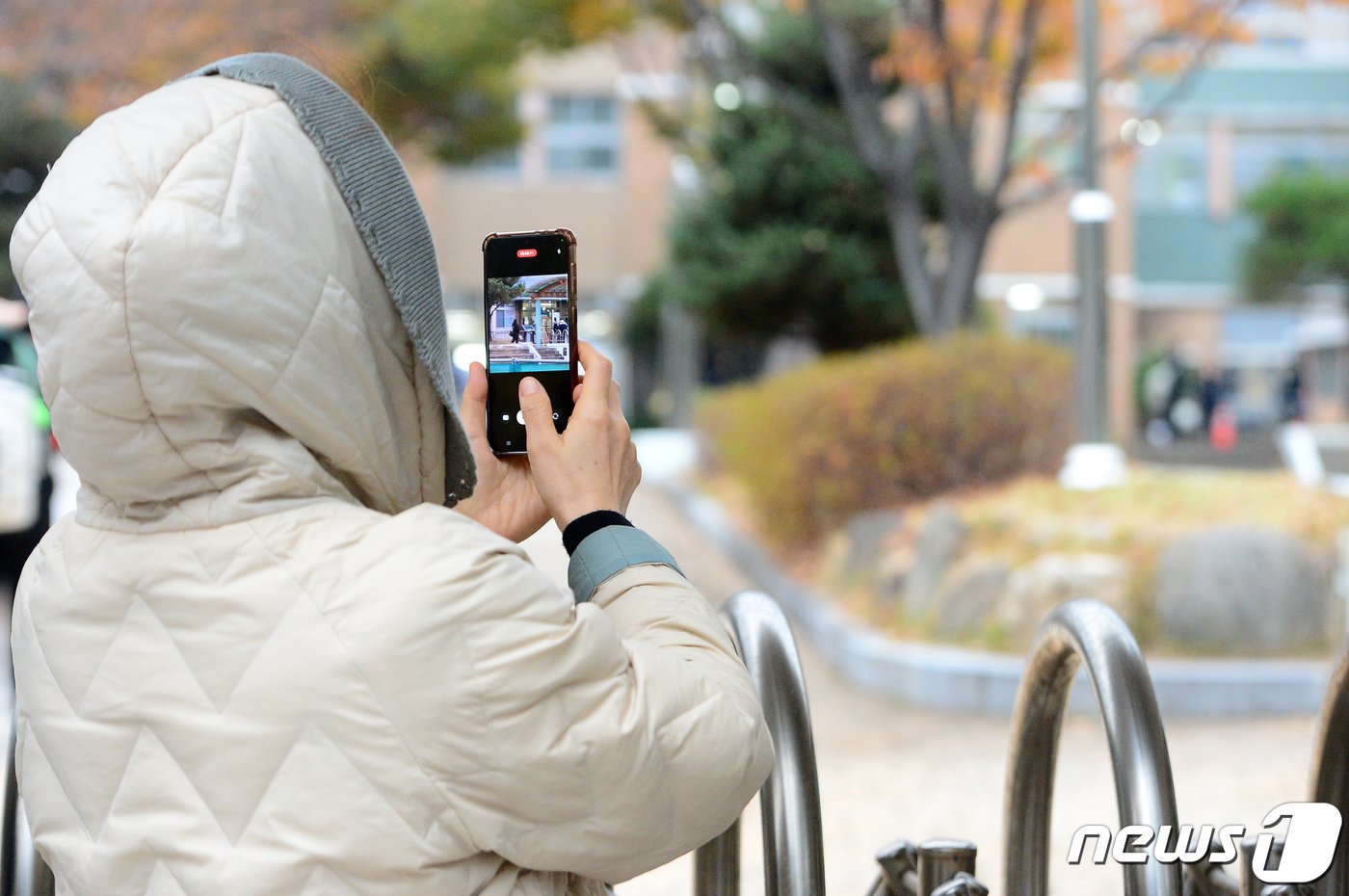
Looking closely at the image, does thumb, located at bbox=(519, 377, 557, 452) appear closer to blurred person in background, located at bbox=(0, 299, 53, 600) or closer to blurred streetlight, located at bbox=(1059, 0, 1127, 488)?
blurred person in background, located at bbox=(0, 299, 53, 600)

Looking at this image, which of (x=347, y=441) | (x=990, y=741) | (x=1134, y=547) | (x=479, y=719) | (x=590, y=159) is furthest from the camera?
(x=590, y=159)

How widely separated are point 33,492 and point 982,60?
6926 mm

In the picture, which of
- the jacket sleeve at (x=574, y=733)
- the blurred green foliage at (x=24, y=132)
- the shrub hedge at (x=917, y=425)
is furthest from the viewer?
the blurred green foliage at (x=24, y=132)

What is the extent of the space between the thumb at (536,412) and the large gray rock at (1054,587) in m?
5.45

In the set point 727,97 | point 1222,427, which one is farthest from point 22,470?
point 1222,427

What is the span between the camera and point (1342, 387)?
38.6m

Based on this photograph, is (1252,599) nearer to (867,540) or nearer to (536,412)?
(867,540)

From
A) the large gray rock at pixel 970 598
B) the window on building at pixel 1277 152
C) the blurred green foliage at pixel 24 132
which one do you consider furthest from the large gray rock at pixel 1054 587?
the window on building at pixel 1277 152

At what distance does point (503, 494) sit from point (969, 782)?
4.31 meters

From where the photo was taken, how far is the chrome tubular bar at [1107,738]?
1621 millimetres

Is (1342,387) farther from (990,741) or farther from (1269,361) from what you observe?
(990,741)

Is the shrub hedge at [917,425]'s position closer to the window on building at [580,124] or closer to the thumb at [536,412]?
the thumb at [536,412]

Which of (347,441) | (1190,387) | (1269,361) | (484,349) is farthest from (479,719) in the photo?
(1269,361)

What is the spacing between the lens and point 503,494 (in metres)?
1.57
